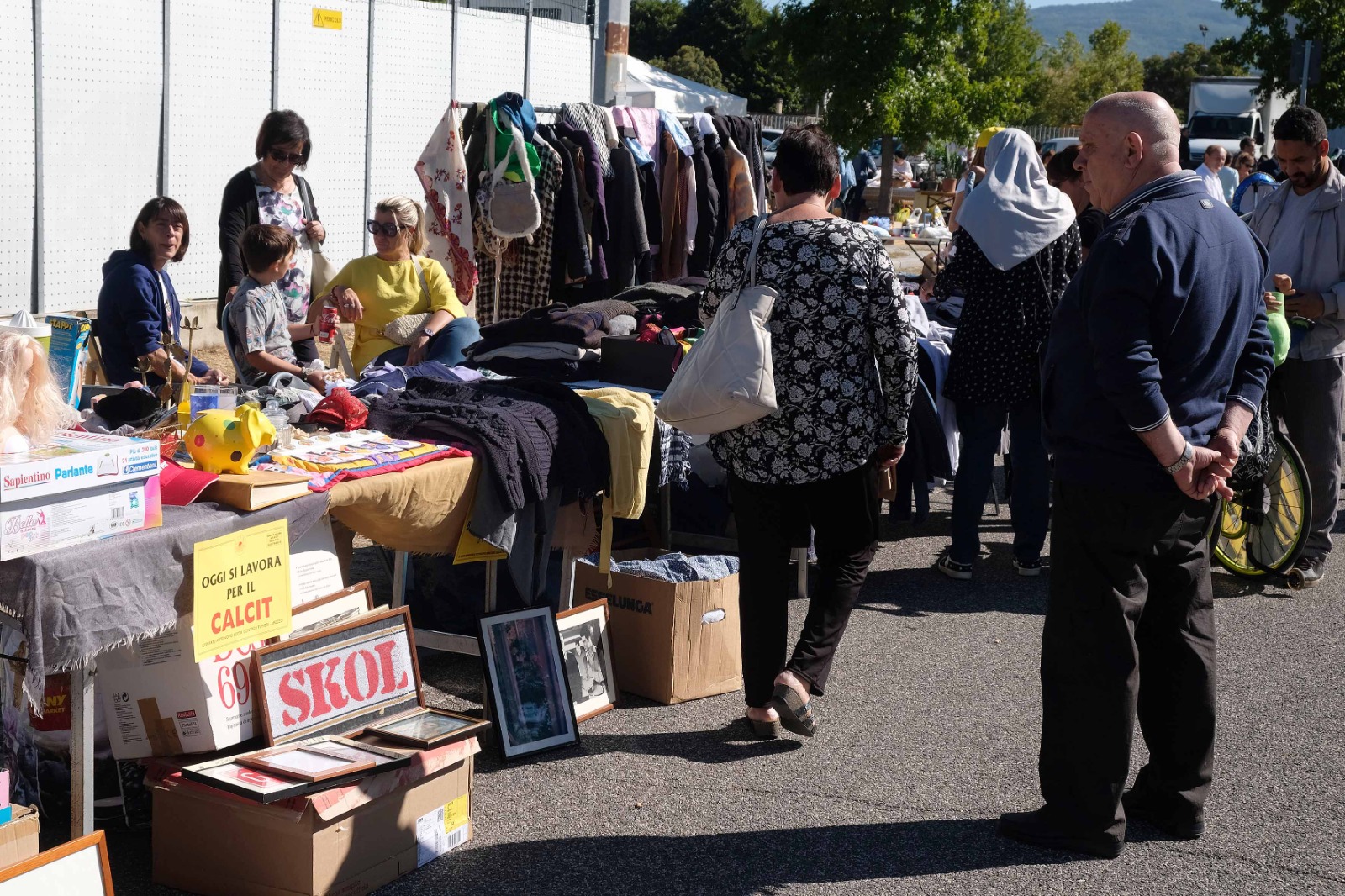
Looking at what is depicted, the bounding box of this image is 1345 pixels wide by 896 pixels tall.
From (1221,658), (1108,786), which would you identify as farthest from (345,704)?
(1221,658)

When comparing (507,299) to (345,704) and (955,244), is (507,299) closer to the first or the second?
(955,244)

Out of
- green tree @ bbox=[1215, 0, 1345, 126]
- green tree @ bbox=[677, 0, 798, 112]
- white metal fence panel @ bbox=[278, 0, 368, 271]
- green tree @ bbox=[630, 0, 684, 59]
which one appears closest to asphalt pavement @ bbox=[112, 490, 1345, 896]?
white metal fence panel @ bbox=[278, 0, 368, 271]

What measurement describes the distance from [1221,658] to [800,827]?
2277 millimetres

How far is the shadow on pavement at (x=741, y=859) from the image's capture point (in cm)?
329

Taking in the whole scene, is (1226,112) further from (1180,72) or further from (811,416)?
(1180,72)

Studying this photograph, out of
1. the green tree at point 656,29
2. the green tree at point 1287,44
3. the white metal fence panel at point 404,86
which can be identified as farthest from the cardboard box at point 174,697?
the green tree at point 656,29

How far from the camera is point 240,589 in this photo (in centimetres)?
322

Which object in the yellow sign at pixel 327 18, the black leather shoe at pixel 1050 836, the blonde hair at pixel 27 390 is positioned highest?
the yellow sign at pixel 327 18

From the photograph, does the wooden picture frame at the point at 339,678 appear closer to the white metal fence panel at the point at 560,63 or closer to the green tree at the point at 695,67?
the white metal fence panel at the point at 560,63

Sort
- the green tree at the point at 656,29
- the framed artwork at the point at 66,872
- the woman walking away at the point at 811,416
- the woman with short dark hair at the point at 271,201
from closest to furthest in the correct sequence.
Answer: the framed artwork at the point at 66,872
the woman walking away at the point at 811,416
the woman with short dark hair at the point at 271,201
the green tree at the point at 656,29

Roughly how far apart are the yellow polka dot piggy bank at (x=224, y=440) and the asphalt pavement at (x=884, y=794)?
0.99 metres

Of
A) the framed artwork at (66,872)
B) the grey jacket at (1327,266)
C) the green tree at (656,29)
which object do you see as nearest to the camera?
the framed artwork at (66,872)

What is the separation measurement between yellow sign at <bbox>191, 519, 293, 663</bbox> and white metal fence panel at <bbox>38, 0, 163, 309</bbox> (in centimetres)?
742

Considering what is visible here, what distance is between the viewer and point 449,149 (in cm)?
716
